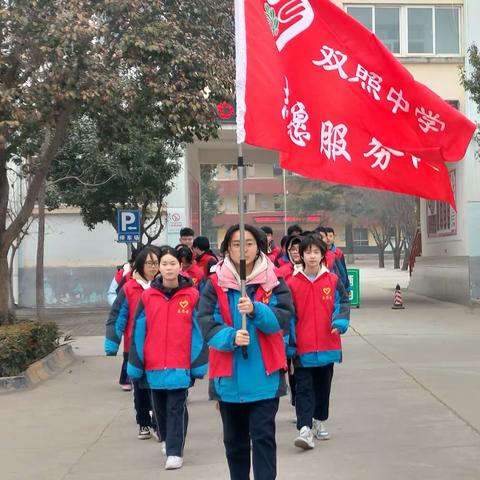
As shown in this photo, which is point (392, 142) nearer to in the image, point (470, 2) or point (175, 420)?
point (175, 420)

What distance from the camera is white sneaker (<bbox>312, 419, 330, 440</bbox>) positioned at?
6809 millimetres

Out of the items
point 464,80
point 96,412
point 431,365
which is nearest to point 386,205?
point 464,80

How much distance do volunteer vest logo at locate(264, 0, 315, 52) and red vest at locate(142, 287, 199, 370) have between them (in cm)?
200

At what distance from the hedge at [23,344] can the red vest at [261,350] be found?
18.5 feet

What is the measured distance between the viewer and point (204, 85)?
10852 mm

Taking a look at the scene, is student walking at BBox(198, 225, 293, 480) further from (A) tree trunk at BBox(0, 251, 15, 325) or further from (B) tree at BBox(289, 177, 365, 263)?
(B) tree at BBox(289, 177, 365, 263)

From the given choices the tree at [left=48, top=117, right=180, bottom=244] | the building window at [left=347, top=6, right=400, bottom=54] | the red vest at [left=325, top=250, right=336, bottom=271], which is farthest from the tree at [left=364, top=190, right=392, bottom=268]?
Result: the red vest at [left=325, top=250, right=336, bottom=271]

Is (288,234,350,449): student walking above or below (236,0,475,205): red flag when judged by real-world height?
below

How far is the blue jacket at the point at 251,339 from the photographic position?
14.8 feet

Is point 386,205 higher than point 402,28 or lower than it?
lower

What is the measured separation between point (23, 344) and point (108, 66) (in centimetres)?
377

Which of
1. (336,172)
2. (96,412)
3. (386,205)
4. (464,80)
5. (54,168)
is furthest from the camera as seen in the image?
(386,205)

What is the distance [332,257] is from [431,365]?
134 inches

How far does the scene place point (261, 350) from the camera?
183 inches
